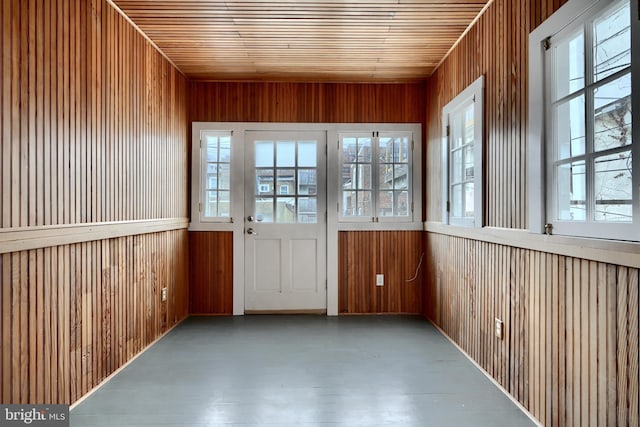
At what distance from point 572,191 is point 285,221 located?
3.03 m

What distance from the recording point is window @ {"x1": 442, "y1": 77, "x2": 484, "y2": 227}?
3037mm

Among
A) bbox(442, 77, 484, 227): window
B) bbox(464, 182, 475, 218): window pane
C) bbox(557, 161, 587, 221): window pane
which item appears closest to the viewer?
bbox(557, 161, 587, 221): window pane

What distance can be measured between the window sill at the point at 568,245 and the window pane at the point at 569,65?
0.72m

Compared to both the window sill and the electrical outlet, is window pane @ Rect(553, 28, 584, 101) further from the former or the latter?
the electrical outlet

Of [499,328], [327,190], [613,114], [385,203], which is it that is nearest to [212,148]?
[327,190]

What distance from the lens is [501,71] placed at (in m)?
2.71

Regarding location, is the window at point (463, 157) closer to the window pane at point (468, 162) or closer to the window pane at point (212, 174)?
the window pane at point (468, 162)

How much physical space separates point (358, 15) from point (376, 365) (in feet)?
8.29

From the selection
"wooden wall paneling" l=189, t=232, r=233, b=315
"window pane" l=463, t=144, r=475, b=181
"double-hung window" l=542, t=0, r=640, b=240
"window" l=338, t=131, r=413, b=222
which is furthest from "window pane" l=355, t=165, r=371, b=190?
"double-hung window" l=542, t=0, r=640, b=240

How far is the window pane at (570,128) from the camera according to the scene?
196cm

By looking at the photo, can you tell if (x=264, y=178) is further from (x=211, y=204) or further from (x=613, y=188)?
(x=613, y=188)

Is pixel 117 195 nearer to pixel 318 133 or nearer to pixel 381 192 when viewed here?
pixel 318 133

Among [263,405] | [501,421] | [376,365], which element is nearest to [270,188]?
[376,365]

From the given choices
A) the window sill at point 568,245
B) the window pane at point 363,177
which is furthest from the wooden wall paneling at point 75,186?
the window sill at point 568,245
